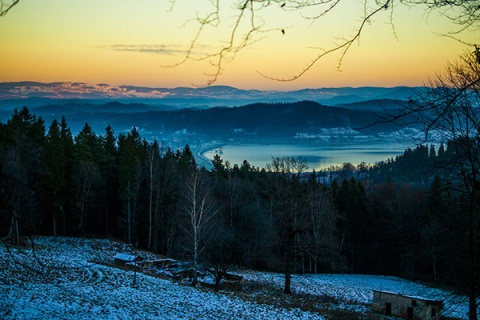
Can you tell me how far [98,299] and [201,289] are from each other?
21.9ft

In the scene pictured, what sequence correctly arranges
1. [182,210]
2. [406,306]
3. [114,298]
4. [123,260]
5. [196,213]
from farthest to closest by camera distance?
[182,210] → [123,260] → [196,213] → [406,306] → [114,298]

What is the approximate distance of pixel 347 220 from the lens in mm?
41969

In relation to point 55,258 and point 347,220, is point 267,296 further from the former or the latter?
point 347,220

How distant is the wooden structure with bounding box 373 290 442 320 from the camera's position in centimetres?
1772

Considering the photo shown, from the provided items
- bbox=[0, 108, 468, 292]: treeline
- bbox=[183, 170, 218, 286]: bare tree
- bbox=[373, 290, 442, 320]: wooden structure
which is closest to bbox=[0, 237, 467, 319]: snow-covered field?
bbox=[373, 290, 442, 320]: wooden structure

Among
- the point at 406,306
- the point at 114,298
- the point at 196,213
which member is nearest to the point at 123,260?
the point at 196,213

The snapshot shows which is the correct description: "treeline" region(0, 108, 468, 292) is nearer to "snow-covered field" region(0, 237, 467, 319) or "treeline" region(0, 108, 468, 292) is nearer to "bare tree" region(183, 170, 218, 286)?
"bare tree" region(183, 170, 218, 286)

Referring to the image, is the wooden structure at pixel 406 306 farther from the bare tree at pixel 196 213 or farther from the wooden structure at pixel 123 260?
the wooden structure at pixel 123 260

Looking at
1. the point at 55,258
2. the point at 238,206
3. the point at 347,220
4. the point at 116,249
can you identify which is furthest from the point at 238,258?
the point at 55,258

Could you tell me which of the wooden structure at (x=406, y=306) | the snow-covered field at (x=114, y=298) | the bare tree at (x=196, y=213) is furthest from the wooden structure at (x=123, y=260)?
the wooden structure at (x=406, y=306)

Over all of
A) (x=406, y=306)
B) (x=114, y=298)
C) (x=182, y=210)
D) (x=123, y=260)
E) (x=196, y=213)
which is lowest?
(x=123, y=260)

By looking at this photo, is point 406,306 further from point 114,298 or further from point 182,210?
point 182,210

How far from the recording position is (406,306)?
18234mm

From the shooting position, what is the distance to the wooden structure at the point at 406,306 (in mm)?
17719
